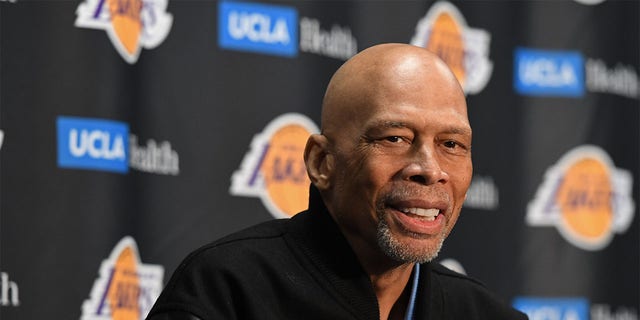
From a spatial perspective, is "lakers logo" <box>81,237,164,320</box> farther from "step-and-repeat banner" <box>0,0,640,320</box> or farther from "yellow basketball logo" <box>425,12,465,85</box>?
"yellow basketball logo" <box>425,12,465,85</box>

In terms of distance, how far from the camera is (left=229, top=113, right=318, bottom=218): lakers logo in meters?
2.18

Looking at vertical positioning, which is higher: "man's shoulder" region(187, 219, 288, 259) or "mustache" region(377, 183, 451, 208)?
"mustache" region(377, 183, 451, 208)

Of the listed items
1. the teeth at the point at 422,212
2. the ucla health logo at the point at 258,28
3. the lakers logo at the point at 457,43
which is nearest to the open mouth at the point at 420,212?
the teeth at the point at 422,212

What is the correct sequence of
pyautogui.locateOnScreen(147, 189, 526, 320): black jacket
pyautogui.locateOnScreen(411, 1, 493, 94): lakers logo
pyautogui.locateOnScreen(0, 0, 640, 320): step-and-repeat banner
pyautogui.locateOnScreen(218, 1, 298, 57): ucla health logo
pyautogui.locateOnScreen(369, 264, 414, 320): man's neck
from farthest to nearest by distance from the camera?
1. pyautogui.locateOnScreen(411, 1, 493, 94): lakers logo
2. pyautogui.locateOnScreen(218, 1, 298, 57): ucla health logo
3. pyautogui.locateOnScreen(0, 0, 640, 320): step-and-repeat banner
4. pyautogui.locateOnScreen(369, 264, 414, 320): man's neck
5. pyautogui.locateOnScreen(147, 189, 526, 320): black jacket

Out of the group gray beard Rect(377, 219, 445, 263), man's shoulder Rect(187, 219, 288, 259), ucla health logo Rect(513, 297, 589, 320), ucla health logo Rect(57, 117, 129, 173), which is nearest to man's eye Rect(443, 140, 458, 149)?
gray beard Rect(377, 219, 445, 263)

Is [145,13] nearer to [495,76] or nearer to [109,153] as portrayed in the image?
[109,153]

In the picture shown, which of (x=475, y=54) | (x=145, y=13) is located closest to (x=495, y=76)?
(x=475, y=54)

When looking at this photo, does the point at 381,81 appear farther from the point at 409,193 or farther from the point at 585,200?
the point at 585,200

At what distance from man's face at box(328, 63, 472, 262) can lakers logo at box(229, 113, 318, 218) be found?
77 cm

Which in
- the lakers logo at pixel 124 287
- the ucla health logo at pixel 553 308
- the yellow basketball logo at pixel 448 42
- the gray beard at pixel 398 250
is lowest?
the ucla health logo at pixel 553 308

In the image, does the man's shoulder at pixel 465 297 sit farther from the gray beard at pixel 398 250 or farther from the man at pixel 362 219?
the gray beard at pixel 398 250

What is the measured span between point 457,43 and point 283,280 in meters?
1.32

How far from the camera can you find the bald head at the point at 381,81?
4.59 feet

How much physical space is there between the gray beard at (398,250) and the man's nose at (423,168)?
0.25 feet
